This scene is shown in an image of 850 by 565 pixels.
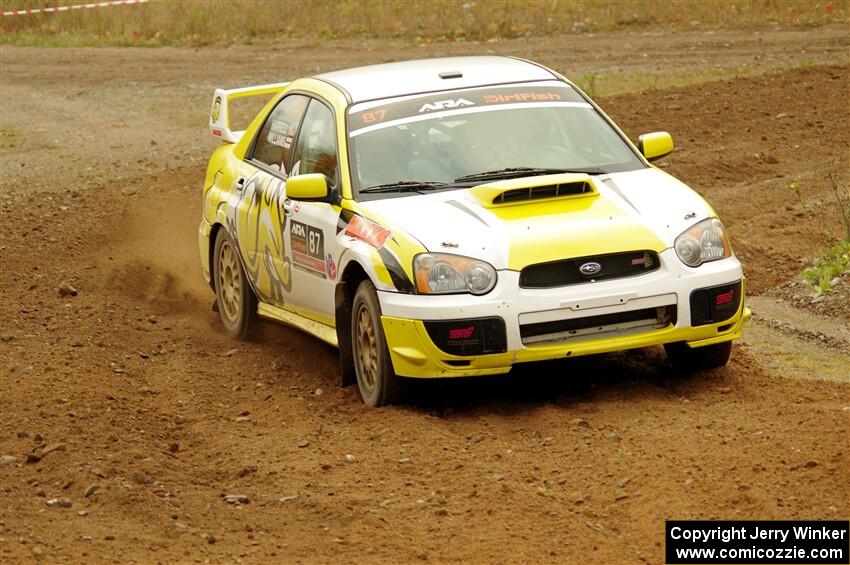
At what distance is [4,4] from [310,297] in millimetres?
25513

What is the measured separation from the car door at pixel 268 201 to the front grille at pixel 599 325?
2.11 meters

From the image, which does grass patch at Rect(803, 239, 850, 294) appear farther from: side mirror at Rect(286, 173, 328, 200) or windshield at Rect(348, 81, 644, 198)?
side mirror at Rect(286, 173, 328, 200)

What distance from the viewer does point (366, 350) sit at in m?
8.27

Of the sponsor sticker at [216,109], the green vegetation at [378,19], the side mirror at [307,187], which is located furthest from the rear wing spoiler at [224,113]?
the green vegetation at [378,19]

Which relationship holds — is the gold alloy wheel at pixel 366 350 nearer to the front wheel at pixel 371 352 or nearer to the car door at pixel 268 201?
the front wheel at pixel 371 352

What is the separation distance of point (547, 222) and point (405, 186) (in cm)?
98

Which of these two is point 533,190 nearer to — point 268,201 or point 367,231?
point 367,231

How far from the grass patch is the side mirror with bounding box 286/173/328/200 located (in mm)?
3598

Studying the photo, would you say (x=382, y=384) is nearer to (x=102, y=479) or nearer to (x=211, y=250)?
(x=102, y=479)

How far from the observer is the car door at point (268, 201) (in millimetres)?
9438

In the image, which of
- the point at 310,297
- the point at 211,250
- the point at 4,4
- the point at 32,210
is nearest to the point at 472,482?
the point at 310,297

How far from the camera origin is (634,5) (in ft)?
90.5

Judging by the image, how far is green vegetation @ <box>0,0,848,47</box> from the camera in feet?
86.6

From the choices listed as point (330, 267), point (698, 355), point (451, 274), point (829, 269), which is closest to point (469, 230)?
point (451, 274)
